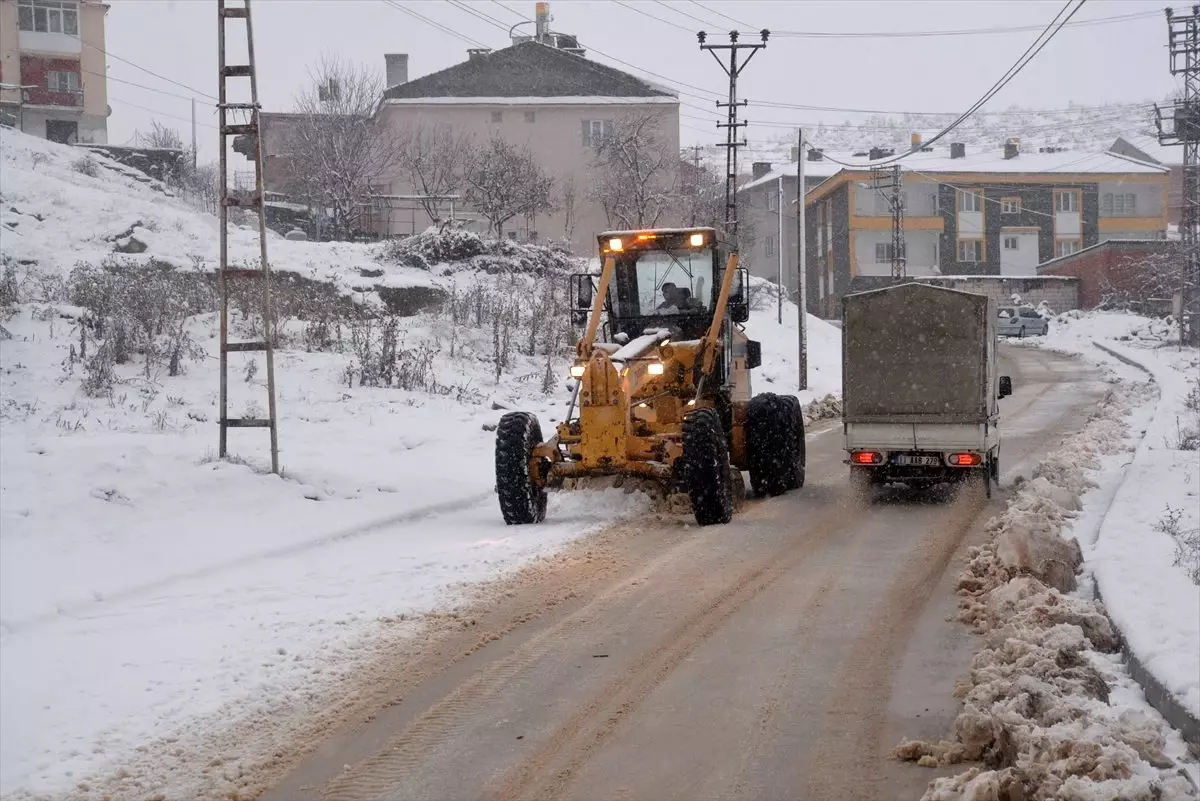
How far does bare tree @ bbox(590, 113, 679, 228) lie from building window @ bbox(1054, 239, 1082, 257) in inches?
1482

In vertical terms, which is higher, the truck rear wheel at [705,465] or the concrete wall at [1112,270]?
the concrete wall at [1112,270]

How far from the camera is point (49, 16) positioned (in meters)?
55.8

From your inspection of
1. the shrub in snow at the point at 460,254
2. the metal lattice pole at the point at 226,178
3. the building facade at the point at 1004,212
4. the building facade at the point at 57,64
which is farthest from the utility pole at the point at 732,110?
the building facade at the point at 1004,212

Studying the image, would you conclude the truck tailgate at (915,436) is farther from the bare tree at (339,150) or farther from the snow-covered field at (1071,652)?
the bare tree at (339,150)

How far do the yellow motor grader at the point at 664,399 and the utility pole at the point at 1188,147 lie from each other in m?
32.4

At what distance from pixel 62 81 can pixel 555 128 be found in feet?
71.7

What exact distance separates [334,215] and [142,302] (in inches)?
956

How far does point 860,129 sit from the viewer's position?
193625 millimetres

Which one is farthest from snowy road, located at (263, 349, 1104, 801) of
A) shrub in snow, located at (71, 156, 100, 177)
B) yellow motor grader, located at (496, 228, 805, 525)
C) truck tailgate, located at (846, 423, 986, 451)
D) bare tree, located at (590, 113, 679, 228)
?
bare tree, located at (590, 113, 679, 228)

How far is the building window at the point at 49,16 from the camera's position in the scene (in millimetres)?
55188

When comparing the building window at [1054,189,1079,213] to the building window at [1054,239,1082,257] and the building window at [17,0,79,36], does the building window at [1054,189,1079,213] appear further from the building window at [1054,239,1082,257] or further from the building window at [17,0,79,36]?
the building window at [17,0,79,36]

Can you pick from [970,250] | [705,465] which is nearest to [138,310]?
[705,465]

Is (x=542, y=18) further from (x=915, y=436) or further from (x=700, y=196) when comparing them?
(x=915, y=436)

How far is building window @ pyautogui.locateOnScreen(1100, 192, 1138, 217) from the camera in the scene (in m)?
82.7
